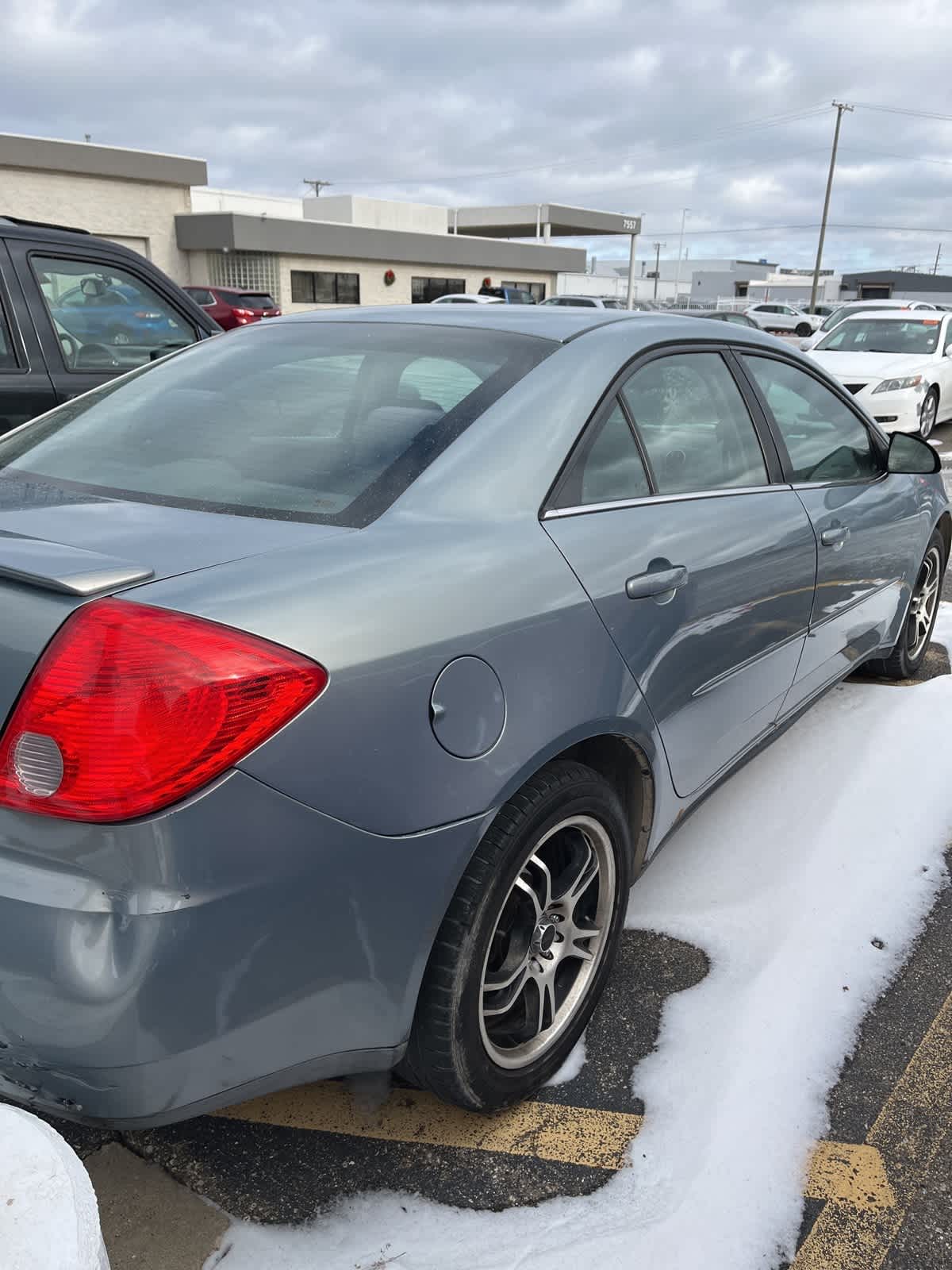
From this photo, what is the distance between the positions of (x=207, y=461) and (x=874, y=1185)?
196cm

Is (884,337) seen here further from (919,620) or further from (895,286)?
(895,286)

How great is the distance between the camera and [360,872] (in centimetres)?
162

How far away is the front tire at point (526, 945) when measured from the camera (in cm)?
185

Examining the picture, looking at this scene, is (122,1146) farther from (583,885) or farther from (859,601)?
(859,601)

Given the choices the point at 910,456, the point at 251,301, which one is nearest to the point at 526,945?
the point at 910,456

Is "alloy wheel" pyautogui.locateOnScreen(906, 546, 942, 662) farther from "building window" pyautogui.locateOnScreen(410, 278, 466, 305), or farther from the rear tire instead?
"building window" pyautogui.locateOnScreen(410, 278, 466, 305)

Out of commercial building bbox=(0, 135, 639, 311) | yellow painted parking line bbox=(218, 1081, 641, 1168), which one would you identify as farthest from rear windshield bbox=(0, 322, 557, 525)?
commercial building bbox=(0, 135, 639, 311)

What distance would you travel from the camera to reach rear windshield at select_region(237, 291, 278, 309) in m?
24.2

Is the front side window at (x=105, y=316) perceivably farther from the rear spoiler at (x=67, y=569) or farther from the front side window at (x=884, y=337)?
the front side window at (x=884, y=337)

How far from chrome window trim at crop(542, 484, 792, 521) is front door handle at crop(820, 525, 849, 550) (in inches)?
8.3

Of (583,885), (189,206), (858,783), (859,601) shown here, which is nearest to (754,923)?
(583,885)

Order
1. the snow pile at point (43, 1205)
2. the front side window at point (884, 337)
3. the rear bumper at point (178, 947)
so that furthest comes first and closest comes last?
the front side window at point (884, 337), the rear bumper at point (178, 947), the snow pile at point (43, 1205)

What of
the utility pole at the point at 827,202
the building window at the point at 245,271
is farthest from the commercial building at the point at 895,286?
Result: the building window at the point at 245,271

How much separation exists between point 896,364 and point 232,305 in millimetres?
17202
